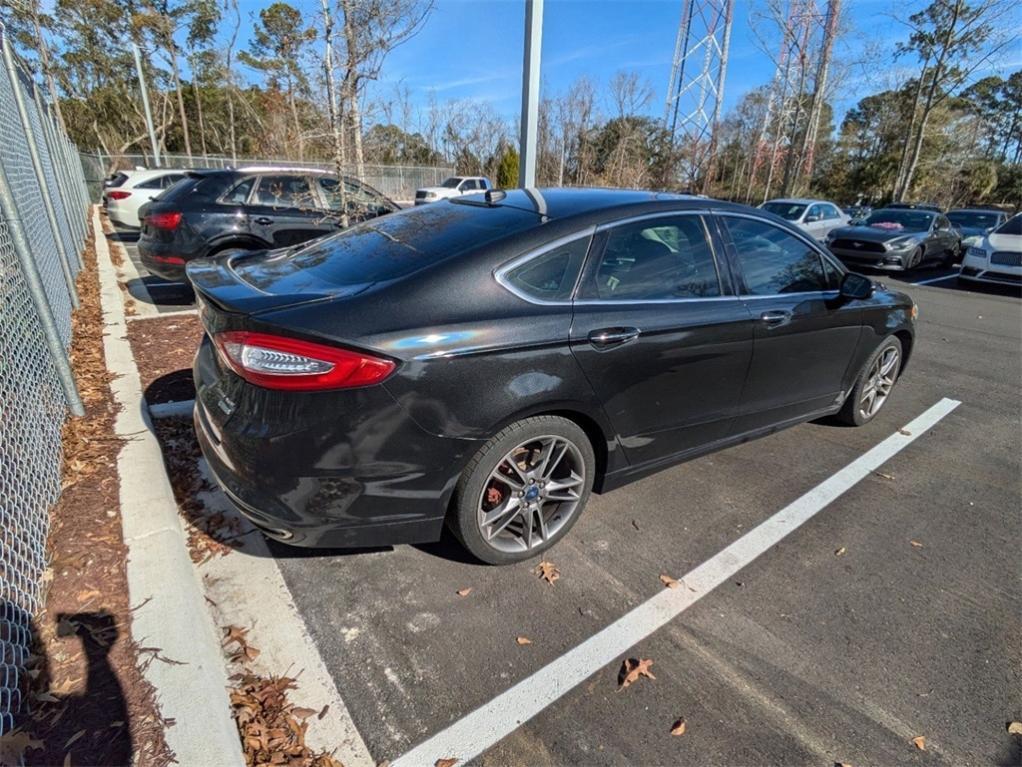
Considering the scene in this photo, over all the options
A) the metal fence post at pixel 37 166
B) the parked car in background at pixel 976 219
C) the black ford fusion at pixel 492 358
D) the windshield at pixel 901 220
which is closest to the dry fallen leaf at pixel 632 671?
the black ford fusion at pixel 492 358

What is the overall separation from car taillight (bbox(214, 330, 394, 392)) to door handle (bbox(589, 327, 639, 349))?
946 millimetres

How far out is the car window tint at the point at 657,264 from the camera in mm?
2646

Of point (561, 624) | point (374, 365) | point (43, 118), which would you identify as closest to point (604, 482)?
point (561, 624)

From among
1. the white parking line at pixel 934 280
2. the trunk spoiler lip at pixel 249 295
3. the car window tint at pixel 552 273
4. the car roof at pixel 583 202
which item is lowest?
the white parking line at pixel 934 280

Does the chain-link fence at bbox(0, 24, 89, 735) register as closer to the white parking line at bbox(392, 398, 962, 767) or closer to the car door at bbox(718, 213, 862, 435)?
the white parking line at bbox(392, 398, 962, 767)

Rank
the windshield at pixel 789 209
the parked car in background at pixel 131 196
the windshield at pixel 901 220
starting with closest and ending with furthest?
1. the parked car in background at pixel 131 196
2. the windshield at pixel 901 220
3. the windshield at pixel 789 209

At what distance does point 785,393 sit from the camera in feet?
11.6

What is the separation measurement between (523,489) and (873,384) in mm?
3363

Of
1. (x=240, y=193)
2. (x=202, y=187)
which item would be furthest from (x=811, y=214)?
(x=202, y=187)

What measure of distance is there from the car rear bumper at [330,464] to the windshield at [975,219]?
20.9 m

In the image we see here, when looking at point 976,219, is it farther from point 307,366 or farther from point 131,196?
point 131,196

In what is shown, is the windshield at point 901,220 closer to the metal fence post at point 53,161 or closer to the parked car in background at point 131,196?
the metal fence post at point 53,161

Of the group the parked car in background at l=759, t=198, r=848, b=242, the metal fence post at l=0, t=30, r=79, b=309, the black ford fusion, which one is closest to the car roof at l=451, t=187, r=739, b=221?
the black ford fusion

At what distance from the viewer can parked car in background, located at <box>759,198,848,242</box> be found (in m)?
13.4
